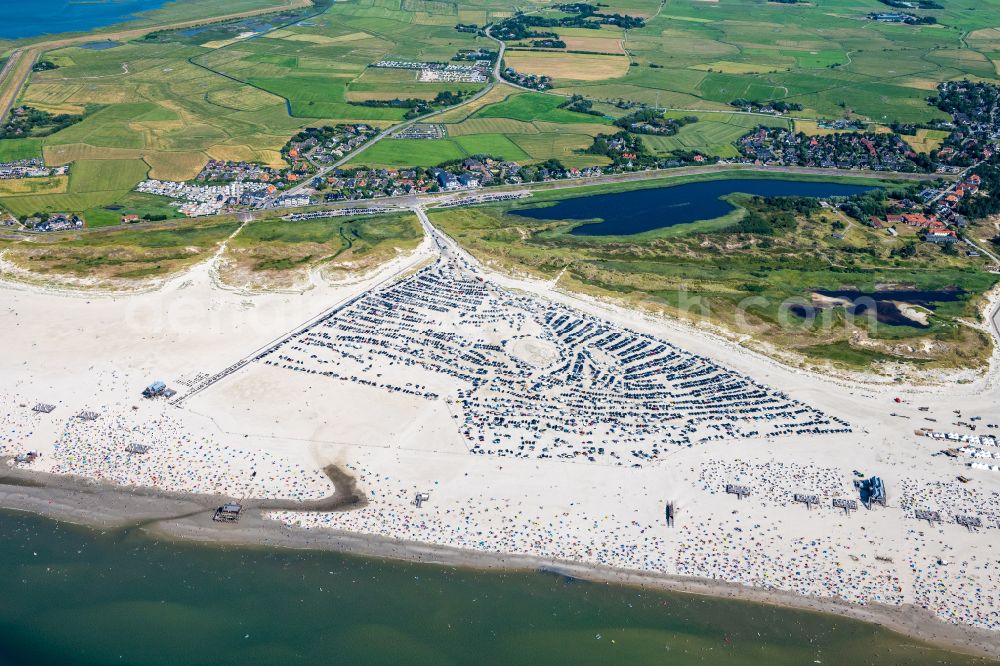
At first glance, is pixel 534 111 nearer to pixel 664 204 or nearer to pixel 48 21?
pixel 664 204

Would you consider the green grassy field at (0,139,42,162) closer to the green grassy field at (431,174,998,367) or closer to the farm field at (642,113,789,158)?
the green grassy field at (431,174,998,367)

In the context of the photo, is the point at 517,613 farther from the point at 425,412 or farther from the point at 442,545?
the point at 425,412

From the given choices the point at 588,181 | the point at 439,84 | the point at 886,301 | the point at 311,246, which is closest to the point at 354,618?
the point at 311,246

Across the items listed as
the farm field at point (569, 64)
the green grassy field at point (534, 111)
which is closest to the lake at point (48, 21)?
the farm field at point (569, 64)

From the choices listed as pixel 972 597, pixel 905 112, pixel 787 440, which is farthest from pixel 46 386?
pixel 905 112

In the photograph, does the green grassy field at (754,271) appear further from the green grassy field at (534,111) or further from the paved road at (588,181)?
the green grassy field at (534,111)

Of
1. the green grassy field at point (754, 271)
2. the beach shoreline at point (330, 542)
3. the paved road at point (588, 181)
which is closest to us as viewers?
the beach shoreline at point (330, 542)
